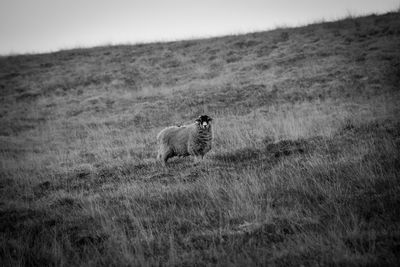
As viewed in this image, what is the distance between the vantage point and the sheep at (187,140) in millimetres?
9383

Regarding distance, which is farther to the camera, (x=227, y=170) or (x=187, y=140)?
(x=187, y=140)

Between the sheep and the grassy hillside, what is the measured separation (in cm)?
46

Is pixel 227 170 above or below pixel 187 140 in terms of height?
below

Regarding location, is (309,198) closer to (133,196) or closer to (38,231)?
(133,196)

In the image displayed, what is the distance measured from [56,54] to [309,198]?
38416 mm

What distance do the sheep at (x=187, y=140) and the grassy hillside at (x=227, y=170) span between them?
1.49 feet

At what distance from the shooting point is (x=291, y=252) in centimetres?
375

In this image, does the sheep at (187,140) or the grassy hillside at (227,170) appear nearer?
the grassy hillside at (227,170)

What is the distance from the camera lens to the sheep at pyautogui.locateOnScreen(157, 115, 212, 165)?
9.38m

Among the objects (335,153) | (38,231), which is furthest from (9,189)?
(335,153)

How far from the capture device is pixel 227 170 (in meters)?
7.80

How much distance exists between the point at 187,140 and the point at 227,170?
7.63ft

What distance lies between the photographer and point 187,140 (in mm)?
9750

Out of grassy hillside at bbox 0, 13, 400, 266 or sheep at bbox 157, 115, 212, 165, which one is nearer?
grassy hillside at bbox 0, 13, 400, 266
